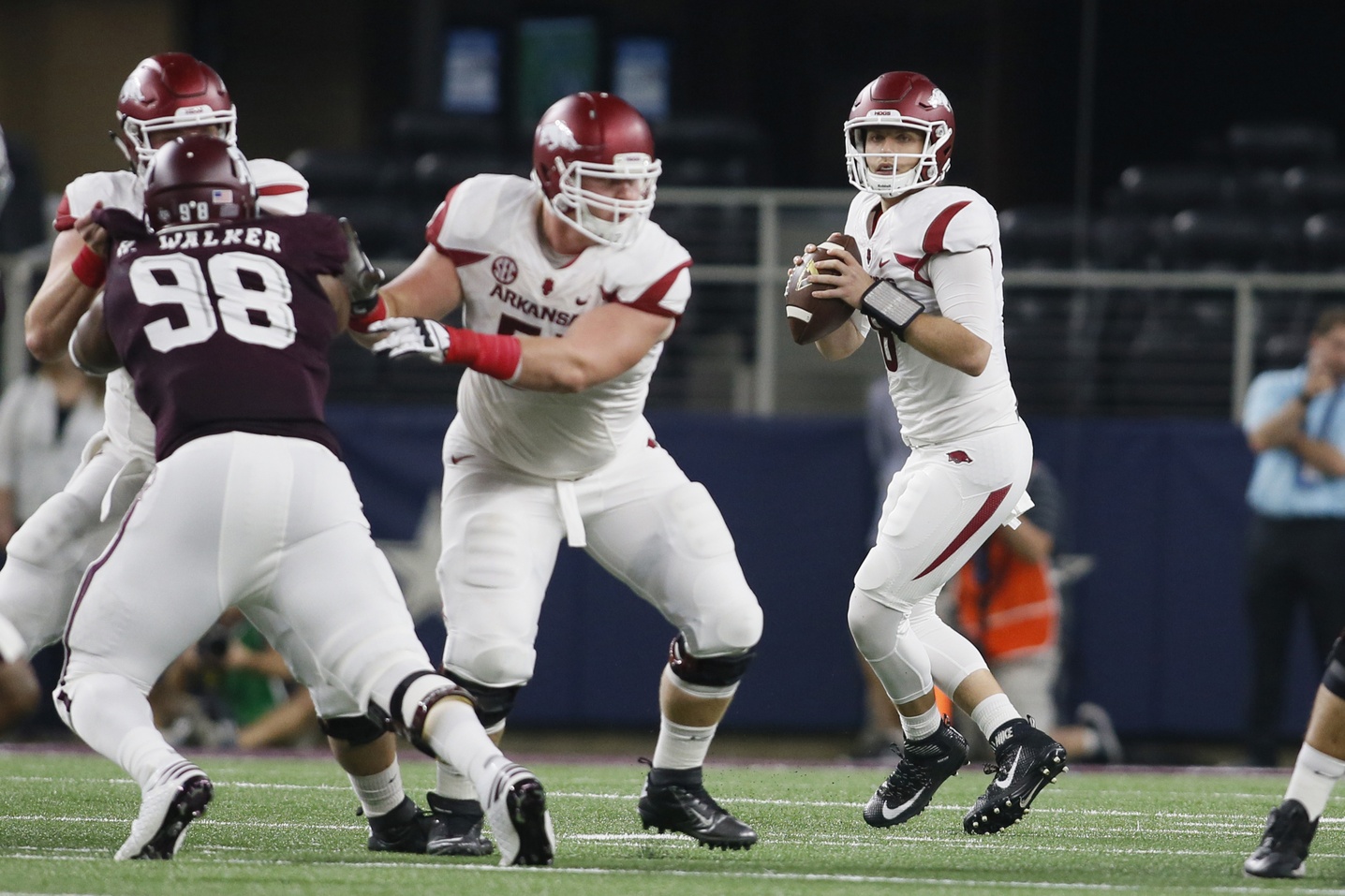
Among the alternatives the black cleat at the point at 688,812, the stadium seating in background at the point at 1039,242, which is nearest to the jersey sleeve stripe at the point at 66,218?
the black cleat at the point at 688,812

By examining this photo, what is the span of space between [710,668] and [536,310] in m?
0.89

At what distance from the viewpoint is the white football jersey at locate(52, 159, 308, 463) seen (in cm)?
426

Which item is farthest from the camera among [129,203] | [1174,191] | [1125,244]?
[1174,191]

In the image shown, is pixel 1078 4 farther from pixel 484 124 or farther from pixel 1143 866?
pixel 1143 866

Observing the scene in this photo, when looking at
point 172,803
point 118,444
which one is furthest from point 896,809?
point 118,444

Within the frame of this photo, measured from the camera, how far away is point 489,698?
425 cm

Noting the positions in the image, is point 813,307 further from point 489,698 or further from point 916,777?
point 489,698

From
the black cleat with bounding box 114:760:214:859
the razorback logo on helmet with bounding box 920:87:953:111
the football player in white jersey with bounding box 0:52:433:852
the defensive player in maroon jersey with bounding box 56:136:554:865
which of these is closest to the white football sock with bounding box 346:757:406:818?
the football player in white jersey with bounding box 0:52:433:852

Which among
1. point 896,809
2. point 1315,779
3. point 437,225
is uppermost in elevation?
point 437,225

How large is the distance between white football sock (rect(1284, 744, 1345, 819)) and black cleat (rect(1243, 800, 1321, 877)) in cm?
2

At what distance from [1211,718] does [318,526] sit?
561 centimetres

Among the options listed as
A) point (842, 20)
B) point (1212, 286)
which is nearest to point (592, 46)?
point (842, 20)

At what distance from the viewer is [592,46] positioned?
12430mm

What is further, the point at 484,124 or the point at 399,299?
the point at 484,124
